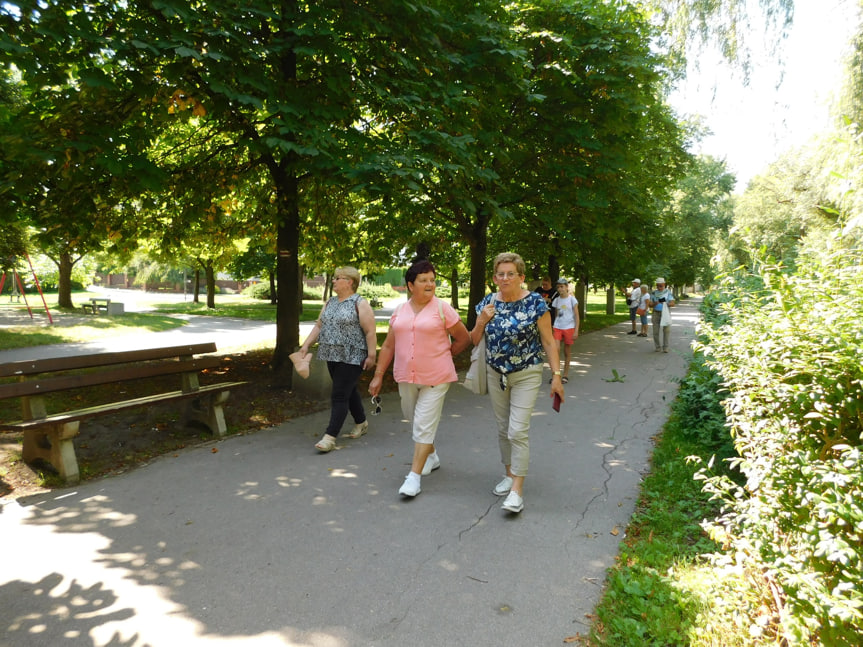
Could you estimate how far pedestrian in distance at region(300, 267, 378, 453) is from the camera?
5.73m

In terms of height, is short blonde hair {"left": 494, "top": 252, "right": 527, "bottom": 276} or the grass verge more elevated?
short blonde hair {"left": 494, "top": 252, "right": 527, "bottom": 276}

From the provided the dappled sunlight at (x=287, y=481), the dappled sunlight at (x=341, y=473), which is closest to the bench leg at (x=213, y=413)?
the dappled sunlight at (x=287, y=481)

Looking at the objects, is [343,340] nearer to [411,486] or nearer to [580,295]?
[411,486]

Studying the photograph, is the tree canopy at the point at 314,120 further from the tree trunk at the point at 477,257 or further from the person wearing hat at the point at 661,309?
the person wearing hat at the point at 661,309

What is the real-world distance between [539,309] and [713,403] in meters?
2.86

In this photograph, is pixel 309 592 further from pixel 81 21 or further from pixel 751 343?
pixel 81 21

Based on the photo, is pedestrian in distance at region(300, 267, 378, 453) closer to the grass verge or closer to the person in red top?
the person in red top

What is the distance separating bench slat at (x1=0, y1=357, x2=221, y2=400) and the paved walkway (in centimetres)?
89

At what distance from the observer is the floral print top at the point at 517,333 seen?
429cm

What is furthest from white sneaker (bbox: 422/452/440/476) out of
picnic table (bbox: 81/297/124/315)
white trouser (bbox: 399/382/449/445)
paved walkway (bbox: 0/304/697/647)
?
picnic table (bbox: 81/297/124/315)

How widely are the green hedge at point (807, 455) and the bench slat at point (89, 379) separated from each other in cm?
517

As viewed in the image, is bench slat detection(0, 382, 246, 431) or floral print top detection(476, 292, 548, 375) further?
bench slat detection(0, 382, 246, 431)

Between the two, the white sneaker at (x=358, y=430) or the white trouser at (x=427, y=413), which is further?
the white sneaker at (x=358, y=430)

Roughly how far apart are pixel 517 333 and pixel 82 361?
4.38m
